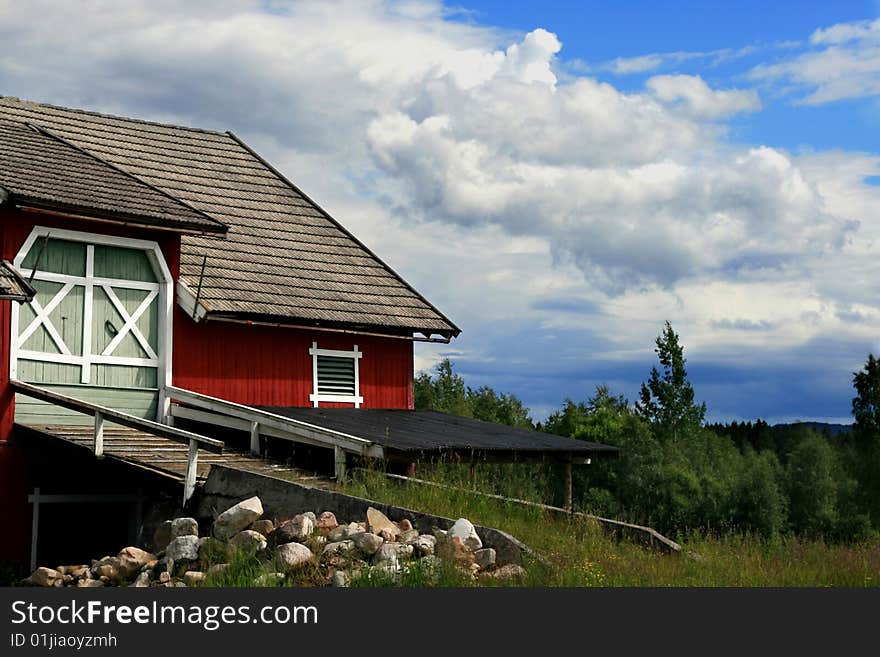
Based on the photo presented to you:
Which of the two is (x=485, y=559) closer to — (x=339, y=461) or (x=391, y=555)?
(x=391, y=555)

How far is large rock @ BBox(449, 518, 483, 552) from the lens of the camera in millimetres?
12719

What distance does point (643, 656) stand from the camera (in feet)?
31.0

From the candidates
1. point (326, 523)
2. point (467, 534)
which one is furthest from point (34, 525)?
point (467, 534)

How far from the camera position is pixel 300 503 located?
14.6 m

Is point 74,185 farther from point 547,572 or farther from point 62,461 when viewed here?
point 547,572

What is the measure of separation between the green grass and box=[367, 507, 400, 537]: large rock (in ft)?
4.71

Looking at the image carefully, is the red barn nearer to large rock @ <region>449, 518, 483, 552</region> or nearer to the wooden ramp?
the wooden ramp

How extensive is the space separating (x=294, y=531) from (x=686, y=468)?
4430 cm

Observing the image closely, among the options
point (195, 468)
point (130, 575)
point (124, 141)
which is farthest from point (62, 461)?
point (124, 141)

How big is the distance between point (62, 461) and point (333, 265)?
8.20 m

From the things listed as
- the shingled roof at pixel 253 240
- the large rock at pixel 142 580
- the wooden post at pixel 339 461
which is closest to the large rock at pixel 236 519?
the large rock at pixel 142 580

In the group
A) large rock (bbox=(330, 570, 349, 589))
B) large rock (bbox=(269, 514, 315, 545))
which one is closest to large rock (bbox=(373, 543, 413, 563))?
large rock (bbox=(330, 570, 349, 589))

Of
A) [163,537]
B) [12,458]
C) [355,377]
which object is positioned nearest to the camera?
[163,537]

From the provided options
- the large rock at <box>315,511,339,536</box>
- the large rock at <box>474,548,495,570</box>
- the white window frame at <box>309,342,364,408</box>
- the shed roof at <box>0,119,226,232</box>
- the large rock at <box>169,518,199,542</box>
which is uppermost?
the shed roof at <box>0,119,226,232</box>
